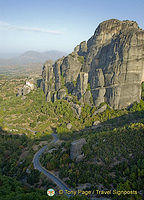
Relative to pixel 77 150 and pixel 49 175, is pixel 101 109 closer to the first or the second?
pixel 77 150

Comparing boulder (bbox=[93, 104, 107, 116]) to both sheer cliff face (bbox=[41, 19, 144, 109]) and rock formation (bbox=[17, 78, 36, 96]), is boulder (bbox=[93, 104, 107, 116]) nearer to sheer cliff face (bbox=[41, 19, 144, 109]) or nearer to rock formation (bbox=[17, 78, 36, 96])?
sheer cliff face (bbox=[41, 19, 144, 109])

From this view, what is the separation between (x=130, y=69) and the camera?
252ft

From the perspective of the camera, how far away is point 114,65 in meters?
79.9

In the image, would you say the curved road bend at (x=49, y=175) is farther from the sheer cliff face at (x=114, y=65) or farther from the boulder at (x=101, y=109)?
the sheer cliff face at (x=114, y=65)

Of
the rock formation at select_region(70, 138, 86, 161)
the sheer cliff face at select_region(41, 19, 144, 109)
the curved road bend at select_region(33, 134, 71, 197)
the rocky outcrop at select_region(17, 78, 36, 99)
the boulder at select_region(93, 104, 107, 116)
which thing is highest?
the sheer cliff face at select_region(41, 19, 144, 109)

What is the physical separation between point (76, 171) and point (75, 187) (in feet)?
12.8

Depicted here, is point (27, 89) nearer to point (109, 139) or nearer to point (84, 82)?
point (84, 82)

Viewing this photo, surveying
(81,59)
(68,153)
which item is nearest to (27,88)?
(81,59)

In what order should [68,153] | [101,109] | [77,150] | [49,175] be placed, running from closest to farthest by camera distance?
[49,175] → [77,150] → [68,153] → [101,109]

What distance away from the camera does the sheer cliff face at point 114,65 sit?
75512mm

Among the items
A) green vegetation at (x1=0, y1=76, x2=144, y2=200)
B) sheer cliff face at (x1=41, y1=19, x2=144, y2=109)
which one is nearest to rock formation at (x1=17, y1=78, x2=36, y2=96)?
green vegetation at (x1=0, y1=76, x2=144, y2=200)

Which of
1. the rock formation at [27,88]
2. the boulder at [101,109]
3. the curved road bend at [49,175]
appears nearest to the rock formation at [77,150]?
the curved road bend at [49,175]

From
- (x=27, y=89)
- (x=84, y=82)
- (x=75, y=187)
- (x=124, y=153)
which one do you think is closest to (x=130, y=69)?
(x=84, y=82)

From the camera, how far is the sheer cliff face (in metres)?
75.5
